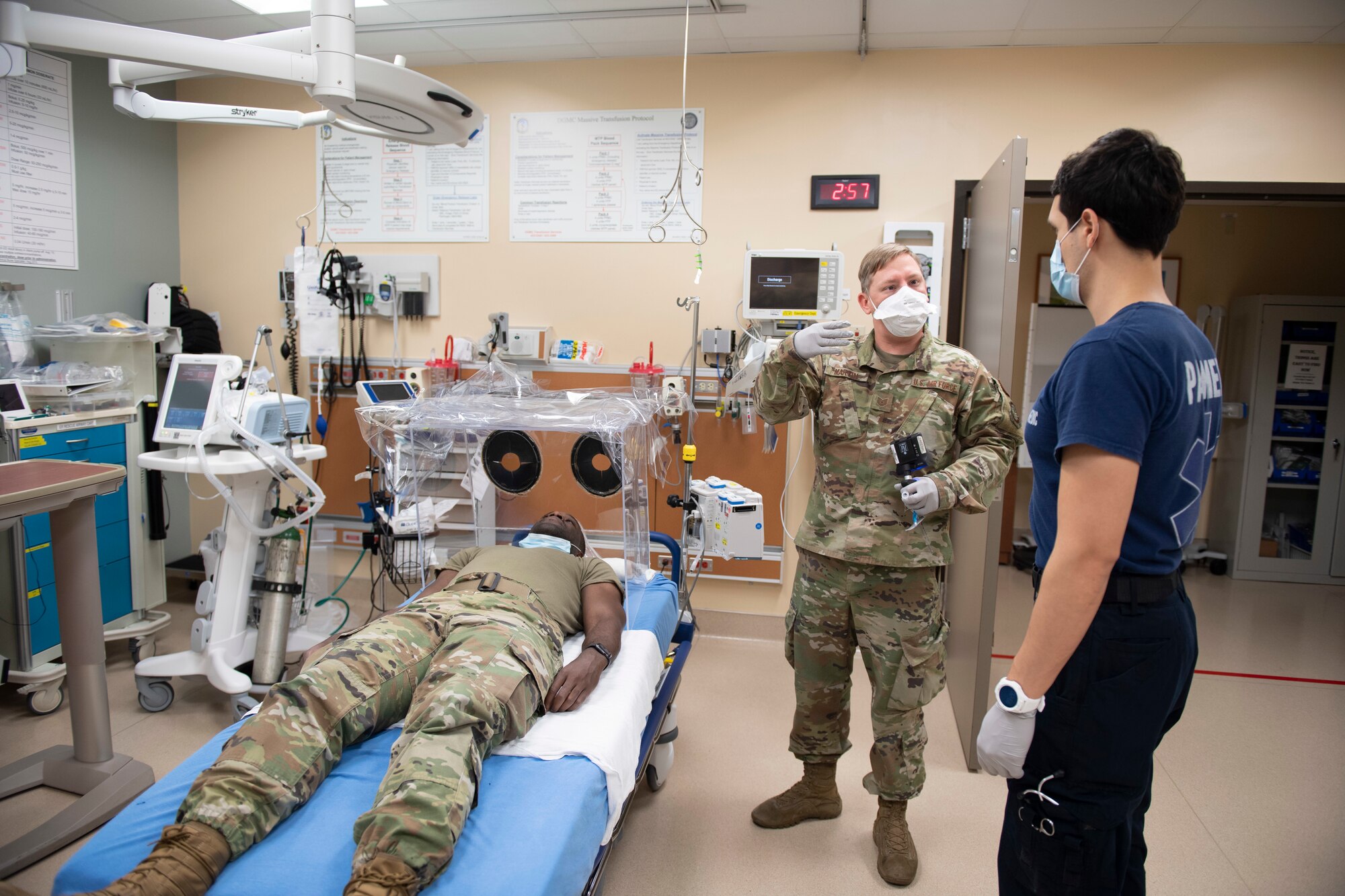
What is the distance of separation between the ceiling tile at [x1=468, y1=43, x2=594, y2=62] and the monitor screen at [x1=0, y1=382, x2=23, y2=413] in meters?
2.37

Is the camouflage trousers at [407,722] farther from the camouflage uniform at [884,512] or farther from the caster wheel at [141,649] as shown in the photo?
the caster wheel at [141,649]

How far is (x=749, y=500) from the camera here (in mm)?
2559

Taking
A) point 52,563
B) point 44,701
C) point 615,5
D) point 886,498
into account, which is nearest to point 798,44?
point 615,5

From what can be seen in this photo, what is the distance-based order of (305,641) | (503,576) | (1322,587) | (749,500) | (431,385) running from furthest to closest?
1. (1322,587)
2. (431,385)
3. (305,641)
4. (749,500)
5. (503,576)

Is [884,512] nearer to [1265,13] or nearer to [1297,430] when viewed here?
Result: [1265,13]

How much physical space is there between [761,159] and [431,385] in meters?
1.93

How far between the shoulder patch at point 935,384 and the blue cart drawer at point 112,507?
3.23 m

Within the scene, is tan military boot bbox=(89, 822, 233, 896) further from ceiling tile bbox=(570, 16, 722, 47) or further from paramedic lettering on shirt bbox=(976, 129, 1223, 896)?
ceiling tile bbox=(570, 16, 722, 47)

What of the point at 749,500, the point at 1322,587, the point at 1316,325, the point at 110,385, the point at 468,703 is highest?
the point at 1316,325

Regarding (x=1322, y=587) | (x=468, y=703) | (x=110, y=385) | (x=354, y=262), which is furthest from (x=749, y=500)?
(x=1322, y=587)

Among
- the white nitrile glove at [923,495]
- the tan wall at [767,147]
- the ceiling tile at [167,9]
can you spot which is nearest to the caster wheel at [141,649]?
the tan wall at [767,147]

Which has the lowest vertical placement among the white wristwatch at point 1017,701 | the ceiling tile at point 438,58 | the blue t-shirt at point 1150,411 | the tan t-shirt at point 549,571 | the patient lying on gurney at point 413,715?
the patient lying on gurney at point 413,715

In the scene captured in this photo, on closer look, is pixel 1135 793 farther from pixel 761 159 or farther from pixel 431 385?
pixel 431 385

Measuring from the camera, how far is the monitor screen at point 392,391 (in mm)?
3334
